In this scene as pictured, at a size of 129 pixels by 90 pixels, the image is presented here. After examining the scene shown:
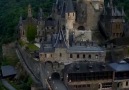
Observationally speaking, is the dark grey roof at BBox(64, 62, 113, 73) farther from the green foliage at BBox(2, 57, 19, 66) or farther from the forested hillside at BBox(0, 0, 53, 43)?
the forested hillside at BBox(0, 0, 53, 43)

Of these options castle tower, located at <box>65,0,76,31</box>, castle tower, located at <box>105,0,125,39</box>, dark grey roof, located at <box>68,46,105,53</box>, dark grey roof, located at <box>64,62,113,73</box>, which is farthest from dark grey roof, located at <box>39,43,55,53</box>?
castle tower, located at <box>105,0,125,39</box>

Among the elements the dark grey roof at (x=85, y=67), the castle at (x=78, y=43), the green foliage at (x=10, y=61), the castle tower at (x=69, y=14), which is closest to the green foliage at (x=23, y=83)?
the castle at (x=78, y=43)

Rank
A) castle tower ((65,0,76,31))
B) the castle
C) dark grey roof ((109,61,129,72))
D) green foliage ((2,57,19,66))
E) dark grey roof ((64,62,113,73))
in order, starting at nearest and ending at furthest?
dark grey roof ((64,62,113,73))
the castle
dark grey roof ((109,61,129,72))
castle tower ((65,0,76,31))
green foliage ((2,57,19,66))

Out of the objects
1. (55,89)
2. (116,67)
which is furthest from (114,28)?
(55,89)

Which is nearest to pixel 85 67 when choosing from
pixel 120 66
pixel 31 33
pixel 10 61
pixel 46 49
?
pixel 120 66

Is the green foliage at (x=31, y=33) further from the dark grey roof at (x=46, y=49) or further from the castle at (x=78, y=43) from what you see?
the dark grey roof at (x=46, y=49)

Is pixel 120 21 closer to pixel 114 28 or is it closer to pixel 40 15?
pixel 114 28
